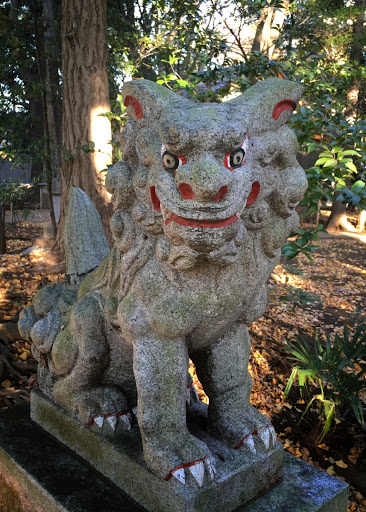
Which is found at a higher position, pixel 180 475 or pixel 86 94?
pixel 86 94

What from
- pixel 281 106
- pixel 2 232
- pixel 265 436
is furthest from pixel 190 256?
pixel 2 232

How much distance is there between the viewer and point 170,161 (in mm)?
1511

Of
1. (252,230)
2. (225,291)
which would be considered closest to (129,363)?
(225,291)

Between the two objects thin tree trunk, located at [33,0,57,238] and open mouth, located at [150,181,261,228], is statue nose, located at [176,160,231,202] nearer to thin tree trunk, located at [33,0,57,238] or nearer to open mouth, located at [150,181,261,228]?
open mouth, located at [150,181,261,228]

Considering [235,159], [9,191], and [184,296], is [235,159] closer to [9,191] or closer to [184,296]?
[184,296]

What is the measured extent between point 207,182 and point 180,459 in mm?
968

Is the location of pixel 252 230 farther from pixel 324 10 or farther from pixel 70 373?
pixel 324 10

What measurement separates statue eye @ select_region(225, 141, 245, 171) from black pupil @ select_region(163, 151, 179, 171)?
164 mm

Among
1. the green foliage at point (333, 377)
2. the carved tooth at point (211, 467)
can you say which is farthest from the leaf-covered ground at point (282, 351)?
the carved tooth at point (211, 467)

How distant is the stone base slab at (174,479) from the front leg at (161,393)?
97mm

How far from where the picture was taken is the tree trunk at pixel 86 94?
16.6 ft

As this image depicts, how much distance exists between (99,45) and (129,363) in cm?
429

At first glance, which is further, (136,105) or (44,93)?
(44,93)

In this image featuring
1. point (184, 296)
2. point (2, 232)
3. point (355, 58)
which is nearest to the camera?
point (184, 296)
